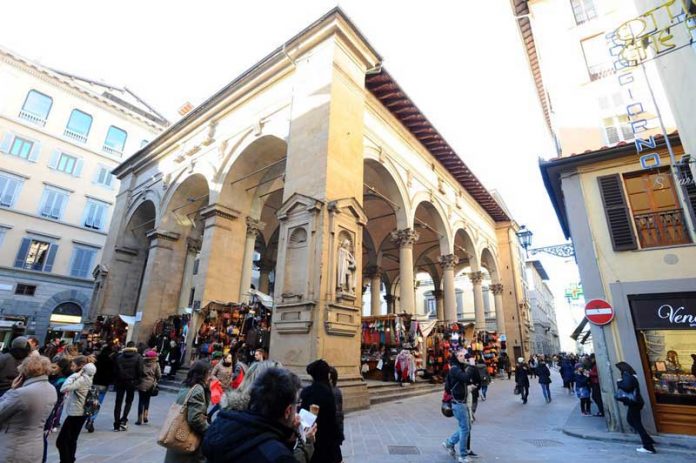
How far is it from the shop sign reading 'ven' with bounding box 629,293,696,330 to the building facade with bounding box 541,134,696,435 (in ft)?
0.04

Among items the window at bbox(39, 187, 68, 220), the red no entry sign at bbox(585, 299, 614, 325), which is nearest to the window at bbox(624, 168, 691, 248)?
the red no entry sign at bbox(585, 299, 614, 325)

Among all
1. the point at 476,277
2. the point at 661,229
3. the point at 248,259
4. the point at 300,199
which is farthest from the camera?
the point at 476,277

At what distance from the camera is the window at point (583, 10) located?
9.68m

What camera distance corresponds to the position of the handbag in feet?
7.60

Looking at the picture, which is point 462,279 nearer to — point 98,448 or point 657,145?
point 657,145

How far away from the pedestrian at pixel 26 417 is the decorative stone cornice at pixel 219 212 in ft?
32.3

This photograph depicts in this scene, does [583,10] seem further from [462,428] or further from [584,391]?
[462,428]

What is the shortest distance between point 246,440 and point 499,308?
843 inches

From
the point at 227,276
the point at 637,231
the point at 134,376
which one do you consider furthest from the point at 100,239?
the point at 637,231

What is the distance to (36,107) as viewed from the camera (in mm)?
19719

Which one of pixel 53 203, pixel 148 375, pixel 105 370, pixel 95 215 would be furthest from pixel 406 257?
pixel 53 203

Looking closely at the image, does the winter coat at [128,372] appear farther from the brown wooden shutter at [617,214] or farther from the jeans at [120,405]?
the brown wooden shutter at [617,214]

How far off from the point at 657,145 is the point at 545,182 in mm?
2218

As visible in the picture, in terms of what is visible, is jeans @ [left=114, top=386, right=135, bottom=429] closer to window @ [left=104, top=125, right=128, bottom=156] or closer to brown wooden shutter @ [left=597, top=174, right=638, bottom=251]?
brown wooden shutter @ [left=597, top=174, right=638, bottom=251]
